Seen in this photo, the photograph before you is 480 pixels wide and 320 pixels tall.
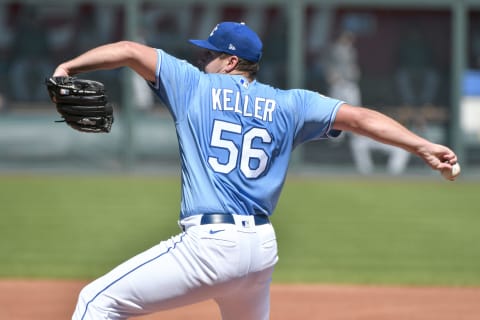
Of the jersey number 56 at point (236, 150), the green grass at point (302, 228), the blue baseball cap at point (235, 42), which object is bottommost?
the green grass at point (302, 228)

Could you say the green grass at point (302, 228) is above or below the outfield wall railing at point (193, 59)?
below

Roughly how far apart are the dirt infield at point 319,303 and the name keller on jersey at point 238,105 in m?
3.31

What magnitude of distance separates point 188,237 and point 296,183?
1304cm

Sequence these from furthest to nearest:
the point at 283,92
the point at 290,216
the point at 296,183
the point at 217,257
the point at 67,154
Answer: the point at 67,154
the point at 296,183
the point at 290,216
the point at 283,92
the point at 217,257

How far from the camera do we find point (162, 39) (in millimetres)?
18594

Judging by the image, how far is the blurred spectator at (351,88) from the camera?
1902 centimetres

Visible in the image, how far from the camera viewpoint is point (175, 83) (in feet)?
15.0

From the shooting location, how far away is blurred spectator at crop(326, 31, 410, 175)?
19016 mm

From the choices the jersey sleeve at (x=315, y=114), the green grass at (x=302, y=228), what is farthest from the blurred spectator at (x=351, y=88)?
the jersey sleeve at (x=315, y=114)

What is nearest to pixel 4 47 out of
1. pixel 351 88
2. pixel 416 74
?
pixel 351 88

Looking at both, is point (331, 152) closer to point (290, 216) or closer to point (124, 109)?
point (124, 109)

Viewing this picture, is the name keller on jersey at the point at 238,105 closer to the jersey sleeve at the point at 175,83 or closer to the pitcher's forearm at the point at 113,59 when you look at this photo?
the jersey sleeve at the point at 175,83

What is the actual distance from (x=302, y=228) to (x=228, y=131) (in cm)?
784

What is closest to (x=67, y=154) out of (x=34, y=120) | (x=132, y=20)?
(x=34, y=120)
